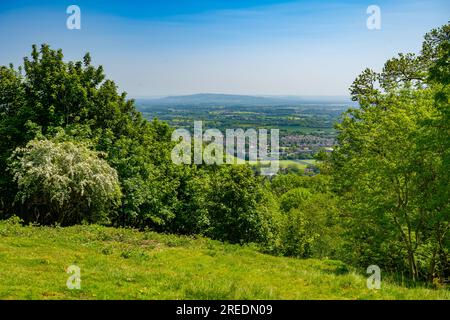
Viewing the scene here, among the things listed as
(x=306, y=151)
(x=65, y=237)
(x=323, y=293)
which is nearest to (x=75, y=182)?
(x=65, y=237)

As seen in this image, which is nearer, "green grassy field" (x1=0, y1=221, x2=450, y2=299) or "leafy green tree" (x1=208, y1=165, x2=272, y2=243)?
"green grassy field" (x1=0, y1=221, x2=450, y2=299)

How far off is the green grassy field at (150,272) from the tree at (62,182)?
156 inches

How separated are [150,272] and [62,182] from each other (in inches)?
626

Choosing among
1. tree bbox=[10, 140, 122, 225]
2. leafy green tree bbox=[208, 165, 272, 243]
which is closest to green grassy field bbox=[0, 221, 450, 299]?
tree bbox=[10, 140, 122, 225]

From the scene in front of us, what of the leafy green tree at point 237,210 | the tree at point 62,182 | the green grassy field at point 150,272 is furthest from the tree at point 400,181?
the tree at point 62,182

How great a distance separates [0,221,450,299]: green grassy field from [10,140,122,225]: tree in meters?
3.96

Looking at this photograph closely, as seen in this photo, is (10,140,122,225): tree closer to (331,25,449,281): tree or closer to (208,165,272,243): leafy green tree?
(208,165,272,243): leafy green tree

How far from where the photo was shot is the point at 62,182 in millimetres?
28531

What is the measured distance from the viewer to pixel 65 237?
75.0ft

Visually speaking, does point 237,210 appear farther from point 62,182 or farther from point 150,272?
point 150,272

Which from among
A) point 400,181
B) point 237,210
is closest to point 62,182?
point 237,210

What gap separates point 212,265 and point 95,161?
15.9 metres

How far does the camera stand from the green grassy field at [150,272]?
1195 centimetres

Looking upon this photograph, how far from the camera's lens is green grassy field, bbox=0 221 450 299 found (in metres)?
11.9
